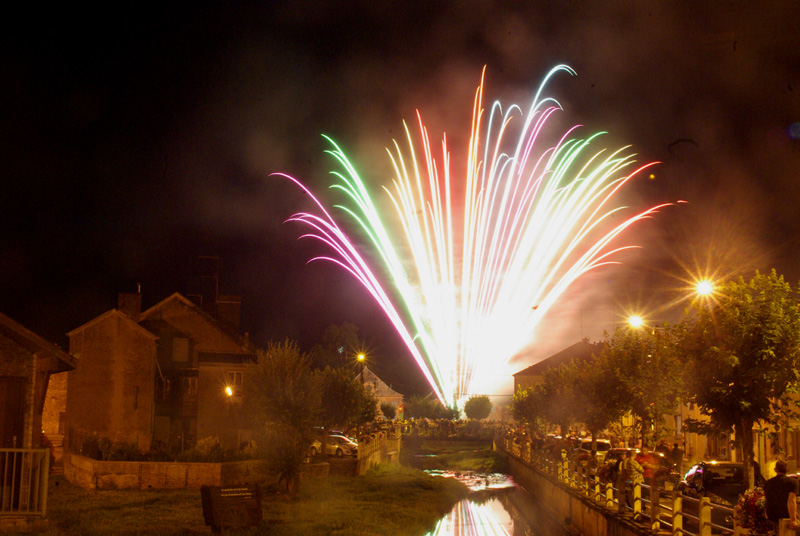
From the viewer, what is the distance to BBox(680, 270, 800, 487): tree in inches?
771

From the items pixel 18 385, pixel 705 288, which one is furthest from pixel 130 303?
pixel 705 288

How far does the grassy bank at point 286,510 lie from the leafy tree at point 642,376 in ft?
27.9

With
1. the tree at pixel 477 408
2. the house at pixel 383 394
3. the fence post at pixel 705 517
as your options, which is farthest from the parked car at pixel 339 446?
the tree at pixel 477 408

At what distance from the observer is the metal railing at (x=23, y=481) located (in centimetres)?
1514

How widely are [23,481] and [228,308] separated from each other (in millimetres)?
39634

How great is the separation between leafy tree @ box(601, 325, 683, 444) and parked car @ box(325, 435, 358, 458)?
1709cm

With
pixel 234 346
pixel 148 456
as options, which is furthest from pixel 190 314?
pixel 148 456

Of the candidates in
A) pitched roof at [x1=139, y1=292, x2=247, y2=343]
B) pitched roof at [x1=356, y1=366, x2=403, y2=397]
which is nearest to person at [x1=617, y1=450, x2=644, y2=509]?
pitched roof at [x1=139, y1=292, x2=247, y2=343]

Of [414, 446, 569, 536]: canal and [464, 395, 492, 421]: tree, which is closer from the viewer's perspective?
[414, 446, 569, 536]: canal

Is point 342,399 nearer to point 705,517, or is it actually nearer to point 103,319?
point 103,319

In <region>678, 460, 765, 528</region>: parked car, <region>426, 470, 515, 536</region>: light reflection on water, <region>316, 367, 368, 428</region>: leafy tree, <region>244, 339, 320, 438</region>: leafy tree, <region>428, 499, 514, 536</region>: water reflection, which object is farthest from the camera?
<region>316, 367, 368, 428</region>: leafy tree

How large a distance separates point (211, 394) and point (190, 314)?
17.2ft

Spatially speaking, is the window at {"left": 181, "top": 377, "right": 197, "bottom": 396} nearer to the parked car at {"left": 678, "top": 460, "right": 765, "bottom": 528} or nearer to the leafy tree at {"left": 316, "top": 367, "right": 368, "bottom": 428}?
the leafy tree at {"left": 316, "top": 367, "right": 368, "bottom": 428}

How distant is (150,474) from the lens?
2556cm
